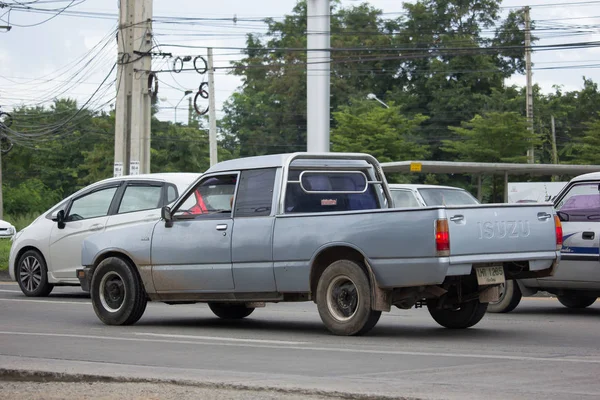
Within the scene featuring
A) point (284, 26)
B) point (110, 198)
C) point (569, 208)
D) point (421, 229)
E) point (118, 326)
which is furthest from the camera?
point (284, 26)

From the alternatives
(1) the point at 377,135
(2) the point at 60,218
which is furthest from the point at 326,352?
(1) the point at 377,135

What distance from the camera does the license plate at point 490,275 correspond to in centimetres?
1021

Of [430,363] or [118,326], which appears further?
[118,326]

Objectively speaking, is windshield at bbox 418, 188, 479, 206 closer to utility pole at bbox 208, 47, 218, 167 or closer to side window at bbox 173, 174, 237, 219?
side window at bbox 173, 174, 237, 219

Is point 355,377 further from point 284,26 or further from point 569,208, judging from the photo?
point 284,26

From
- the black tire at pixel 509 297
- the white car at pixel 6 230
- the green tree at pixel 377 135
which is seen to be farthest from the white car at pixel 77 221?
the green tree at pixel 377 135

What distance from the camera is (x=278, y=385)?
7.23 m

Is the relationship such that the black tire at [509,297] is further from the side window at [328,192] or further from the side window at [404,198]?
the side window at [404,198]

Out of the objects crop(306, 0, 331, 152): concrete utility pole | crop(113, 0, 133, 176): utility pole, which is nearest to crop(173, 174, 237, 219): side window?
crop(113, 0, 133, 176): utility pole

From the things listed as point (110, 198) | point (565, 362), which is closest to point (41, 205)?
point (110, 198)

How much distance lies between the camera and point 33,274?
683 inches

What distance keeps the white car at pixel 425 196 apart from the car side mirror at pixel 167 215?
6.87 metres

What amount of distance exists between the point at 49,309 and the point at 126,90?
1623 centimetres

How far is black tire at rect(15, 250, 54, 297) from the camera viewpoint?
676 inches
